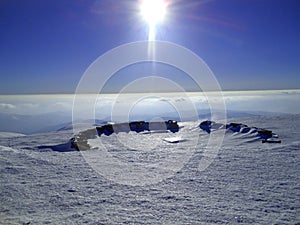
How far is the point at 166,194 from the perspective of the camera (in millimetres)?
6086

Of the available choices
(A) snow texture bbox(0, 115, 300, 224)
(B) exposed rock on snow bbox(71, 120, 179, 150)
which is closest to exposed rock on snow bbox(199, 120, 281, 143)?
(B) exposed rock on snow bbox(71, 120, 179, 150)

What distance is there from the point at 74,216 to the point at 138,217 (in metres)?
1.28

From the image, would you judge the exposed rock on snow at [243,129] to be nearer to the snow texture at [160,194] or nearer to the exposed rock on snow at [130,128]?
the exposed rock on snow at [130,128]

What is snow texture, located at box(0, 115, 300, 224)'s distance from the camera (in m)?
4.84

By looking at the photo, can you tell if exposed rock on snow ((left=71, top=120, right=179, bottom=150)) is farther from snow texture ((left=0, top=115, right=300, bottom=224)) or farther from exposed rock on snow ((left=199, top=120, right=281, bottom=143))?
snow texture ((left=0, top=115, right=300, bottom=224))

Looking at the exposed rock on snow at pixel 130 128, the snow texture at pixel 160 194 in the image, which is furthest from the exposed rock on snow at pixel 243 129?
the snow texture at pixel 160 194

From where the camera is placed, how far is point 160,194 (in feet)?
20.0

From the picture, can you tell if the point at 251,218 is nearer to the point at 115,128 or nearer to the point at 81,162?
the point at 81,162

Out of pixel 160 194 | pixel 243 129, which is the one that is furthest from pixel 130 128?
pixel 160 194

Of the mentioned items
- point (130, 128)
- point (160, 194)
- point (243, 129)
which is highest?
point (243, 129)

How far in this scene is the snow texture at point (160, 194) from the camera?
191 inches

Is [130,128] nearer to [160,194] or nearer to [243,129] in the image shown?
[243,129]

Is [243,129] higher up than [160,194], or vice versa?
[243,129]

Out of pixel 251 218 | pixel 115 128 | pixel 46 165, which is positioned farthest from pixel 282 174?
pixel 115 128
